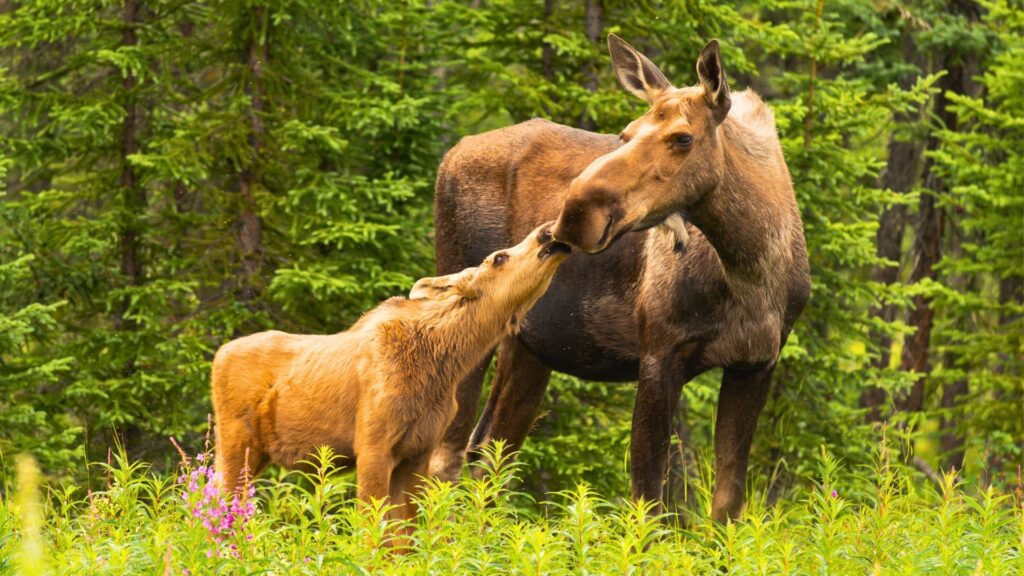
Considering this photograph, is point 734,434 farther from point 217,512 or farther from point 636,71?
point 217,512

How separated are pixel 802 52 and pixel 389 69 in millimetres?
4253

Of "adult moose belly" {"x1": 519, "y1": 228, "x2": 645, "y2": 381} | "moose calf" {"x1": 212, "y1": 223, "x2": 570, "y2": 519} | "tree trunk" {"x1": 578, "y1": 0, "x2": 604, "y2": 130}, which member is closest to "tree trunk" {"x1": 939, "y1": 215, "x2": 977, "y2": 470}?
"tree trunk" {"x1": 578, "y1": 0, "x2": 604, "y2": 130}

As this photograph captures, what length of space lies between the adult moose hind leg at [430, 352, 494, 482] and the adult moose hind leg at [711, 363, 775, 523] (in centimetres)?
181

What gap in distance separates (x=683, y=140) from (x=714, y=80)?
1.14ft

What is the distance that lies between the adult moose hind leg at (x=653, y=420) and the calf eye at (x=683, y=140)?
4.11ft

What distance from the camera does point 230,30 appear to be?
43.3 feet

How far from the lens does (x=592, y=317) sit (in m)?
8.09

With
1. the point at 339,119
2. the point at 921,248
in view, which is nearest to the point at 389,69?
the point at 339,119

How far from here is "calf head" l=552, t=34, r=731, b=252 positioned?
20.6 feet

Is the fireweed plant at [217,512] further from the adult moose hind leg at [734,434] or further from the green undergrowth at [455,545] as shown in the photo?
the adult moose hind leg at [734,434]

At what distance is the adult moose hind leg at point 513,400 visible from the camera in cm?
905

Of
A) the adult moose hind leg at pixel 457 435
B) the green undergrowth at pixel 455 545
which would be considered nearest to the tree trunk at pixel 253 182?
the adult moose hind leg at pixel 457 435

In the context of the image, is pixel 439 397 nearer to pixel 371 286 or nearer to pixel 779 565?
pixel 779 565

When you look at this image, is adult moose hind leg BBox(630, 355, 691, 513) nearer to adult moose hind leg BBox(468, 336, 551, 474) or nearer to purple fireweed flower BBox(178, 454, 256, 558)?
adult moose hind leg BBox(468, 336, 551, 474)
